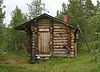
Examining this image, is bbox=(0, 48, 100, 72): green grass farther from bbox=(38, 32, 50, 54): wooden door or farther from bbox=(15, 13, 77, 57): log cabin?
bbox=(38, 32, 50, 54): wooden door

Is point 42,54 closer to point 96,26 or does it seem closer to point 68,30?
point 68,30

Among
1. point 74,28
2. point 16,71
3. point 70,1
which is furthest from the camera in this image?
point 70,1

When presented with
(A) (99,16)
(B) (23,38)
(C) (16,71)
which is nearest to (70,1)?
(B) (23,38)

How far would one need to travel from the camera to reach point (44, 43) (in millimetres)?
30719

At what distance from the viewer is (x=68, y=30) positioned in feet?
100

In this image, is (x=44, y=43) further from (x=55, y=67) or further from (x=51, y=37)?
(x=55, y=67)

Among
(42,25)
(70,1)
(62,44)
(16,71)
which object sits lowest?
(16,71)

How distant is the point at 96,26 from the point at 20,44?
1701 centimetres

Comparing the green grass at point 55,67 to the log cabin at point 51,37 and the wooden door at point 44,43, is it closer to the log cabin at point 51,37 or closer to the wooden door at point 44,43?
the log cabin at point 51,37

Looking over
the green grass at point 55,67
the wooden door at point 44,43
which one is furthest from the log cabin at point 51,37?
the green grass at point 55,67

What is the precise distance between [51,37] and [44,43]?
1002 mm

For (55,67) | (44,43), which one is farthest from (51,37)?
(55,67)

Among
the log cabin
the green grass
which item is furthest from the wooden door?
the green grass

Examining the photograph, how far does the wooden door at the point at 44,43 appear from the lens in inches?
1207
